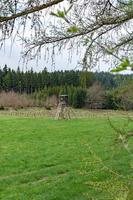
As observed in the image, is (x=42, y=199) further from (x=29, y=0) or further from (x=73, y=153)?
(x=73, y=153)

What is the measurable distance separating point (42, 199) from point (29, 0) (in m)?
5.75

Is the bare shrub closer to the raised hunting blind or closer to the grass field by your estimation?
the raised hunting blind

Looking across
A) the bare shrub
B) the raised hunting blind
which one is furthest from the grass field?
the bare shrub

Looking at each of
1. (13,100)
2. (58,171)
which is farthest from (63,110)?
(58,171)

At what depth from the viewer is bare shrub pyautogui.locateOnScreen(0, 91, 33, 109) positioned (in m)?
67.8

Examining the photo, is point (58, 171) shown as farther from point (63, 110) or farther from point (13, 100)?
point (13, 100)

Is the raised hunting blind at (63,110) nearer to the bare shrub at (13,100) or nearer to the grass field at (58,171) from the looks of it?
the bare shrub at (13,100)

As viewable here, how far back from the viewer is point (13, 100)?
69375mm

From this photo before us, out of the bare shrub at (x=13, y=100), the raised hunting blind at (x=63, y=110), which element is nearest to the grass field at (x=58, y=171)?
the raised hunting blind at (x=63, y=110)

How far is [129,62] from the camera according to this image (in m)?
2.01

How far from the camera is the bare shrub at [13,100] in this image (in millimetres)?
67812

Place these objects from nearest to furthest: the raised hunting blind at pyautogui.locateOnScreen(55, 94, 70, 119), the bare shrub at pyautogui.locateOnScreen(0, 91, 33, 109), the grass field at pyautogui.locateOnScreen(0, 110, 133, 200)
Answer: the grass field at pyautogui.locateOnScreen(0, 110, 133, 200) → the raised hunting blind at pyautogui.locateOnScreen(55, 94, 70, 119) → the bare shrub at pyautogui.locateOnScreen(0, 91, 33, 109)

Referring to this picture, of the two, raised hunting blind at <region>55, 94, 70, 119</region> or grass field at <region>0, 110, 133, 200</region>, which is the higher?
grass field at <region>0, 110, 133, 200</region>

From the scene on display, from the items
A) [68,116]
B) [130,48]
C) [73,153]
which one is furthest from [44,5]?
[68,116]
